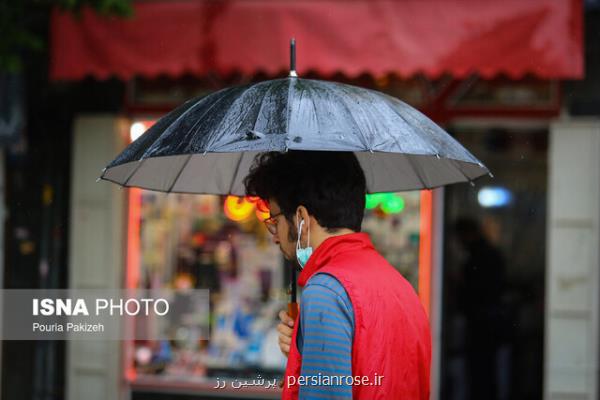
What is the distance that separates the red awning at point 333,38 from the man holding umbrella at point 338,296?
288 cm

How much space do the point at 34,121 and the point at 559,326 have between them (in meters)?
4.77

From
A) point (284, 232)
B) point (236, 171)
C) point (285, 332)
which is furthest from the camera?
point (236, 171)

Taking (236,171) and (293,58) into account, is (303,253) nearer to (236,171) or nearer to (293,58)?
(293,58)

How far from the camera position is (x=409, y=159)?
322cm

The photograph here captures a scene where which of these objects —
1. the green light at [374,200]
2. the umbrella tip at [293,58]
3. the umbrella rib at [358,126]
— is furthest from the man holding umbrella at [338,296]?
the green light at [374,200]

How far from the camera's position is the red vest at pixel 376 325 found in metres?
2.12

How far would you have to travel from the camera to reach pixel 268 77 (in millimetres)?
6273

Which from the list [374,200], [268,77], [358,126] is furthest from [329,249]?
[268,77]

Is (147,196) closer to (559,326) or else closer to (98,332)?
(98,332)

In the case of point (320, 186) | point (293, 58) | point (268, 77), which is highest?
point (268, 77)

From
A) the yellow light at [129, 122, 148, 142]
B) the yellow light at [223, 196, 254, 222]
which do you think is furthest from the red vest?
the yellow light at [129, 122, 148, 142]

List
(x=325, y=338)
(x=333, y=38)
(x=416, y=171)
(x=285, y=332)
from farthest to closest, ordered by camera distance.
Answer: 1. (x=333, y=38)
2. (x=416, y=171)
3. (x=285, y=332)
4. (x=325, y=338)

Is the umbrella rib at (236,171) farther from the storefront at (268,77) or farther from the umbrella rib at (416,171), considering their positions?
the storefront at (268,77)

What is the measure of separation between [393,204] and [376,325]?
418cm
